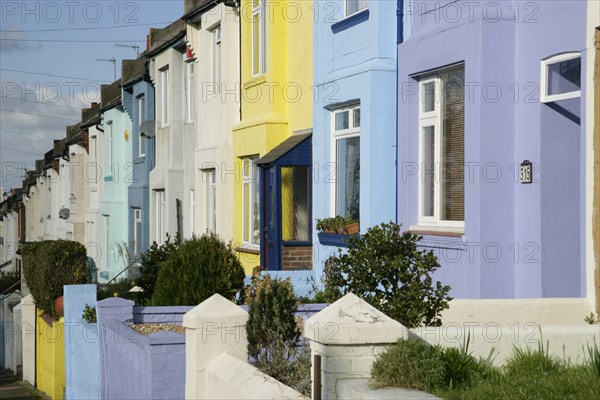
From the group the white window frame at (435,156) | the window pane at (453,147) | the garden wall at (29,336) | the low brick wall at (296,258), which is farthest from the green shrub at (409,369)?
the garden wall at (29,336)

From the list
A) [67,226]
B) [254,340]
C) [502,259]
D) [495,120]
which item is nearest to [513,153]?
[495,120]

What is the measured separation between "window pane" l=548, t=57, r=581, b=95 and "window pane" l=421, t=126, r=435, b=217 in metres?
2.18

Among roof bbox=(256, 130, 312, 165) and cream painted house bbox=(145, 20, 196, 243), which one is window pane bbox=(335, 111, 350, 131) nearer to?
roof bbox=(256, 130, 312, 165)

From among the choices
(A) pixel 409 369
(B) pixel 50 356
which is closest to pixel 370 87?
(A) pixel 409 369

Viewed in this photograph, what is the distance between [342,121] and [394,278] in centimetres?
678

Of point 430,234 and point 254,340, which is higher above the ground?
point 430,234

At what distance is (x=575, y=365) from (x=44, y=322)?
649 inches

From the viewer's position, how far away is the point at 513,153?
12.4 meters

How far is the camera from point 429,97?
14008 millimetres

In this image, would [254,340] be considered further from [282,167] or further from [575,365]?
[282,167]

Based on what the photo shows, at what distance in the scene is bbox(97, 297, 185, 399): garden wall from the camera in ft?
34.2

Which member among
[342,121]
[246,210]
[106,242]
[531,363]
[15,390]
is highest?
[342,121]

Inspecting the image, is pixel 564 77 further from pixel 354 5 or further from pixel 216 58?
pixel 216 58

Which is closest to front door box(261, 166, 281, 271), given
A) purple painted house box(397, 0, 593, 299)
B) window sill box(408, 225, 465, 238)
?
window sill box(408, 225, 465, 238)
